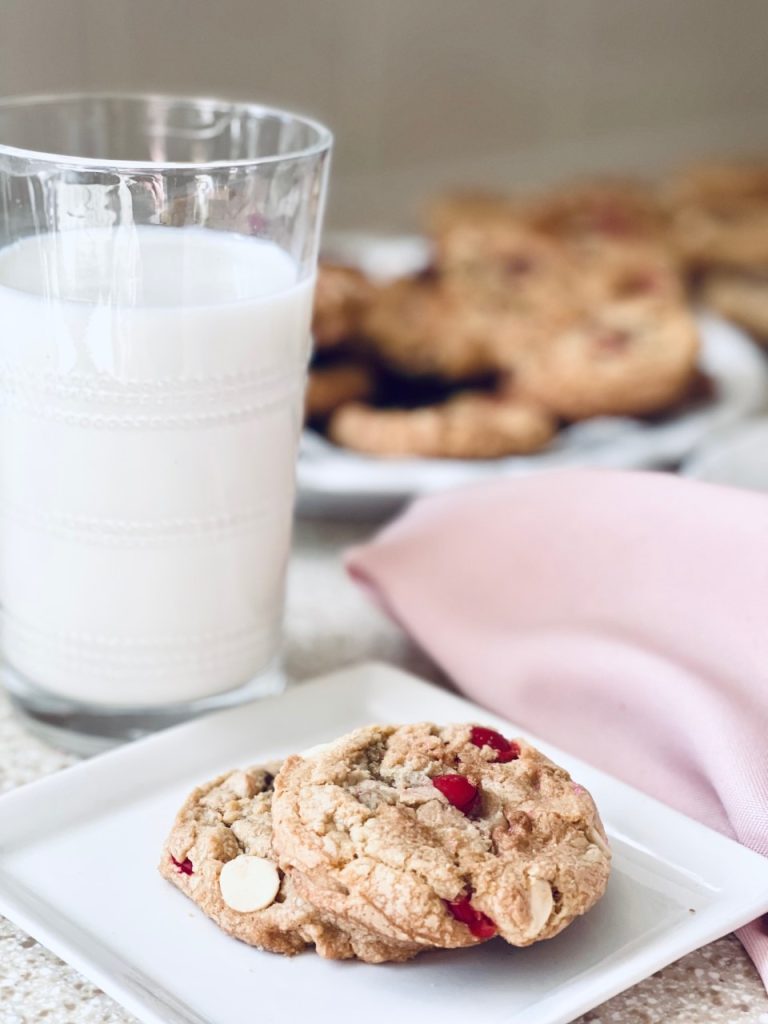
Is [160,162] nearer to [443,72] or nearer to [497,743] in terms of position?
[497,743]

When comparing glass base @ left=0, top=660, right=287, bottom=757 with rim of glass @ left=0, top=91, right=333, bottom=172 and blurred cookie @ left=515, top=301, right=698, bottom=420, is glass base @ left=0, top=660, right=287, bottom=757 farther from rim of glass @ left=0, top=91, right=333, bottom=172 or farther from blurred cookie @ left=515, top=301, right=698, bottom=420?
blurred cookie @ left=515, top=301, right=698, bottom=420

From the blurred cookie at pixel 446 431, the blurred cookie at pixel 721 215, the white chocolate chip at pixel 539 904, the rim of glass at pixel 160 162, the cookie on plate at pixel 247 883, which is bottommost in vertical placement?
the blurred cookie at pixel 446 431

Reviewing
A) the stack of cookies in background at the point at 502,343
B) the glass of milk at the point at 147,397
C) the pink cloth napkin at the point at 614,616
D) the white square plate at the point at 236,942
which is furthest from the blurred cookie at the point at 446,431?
the white square plate at the point at 236,942

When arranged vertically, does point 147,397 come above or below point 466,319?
above

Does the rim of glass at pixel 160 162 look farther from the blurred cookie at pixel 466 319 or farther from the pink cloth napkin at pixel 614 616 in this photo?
the blurred cookie at pixel 466 319

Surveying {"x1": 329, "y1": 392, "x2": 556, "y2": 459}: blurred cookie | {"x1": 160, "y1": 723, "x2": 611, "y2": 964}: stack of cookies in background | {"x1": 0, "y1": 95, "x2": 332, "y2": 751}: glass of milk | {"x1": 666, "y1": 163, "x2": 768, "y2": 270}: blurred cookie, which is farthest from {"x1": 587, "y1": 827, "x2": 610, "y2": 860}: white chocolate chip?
{"x1": 666, "y1": 163, "x2": 768, "y2": 270}: blurred cookie

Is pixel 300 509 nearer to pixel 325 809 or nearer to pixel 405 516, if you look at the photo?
pixel 405 516

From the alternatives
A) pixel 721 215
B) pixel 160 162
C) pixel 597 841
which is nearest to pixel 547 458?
pixel 160 162
